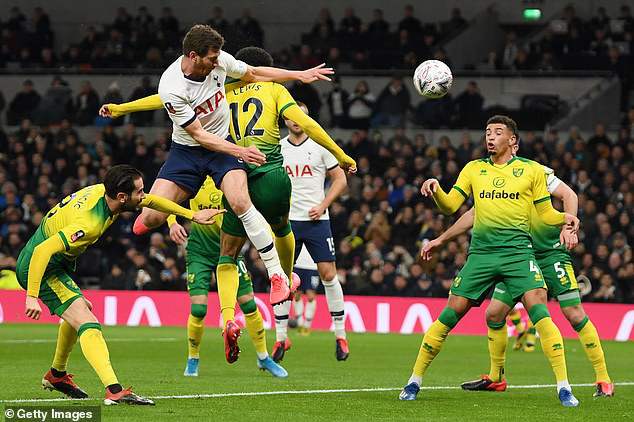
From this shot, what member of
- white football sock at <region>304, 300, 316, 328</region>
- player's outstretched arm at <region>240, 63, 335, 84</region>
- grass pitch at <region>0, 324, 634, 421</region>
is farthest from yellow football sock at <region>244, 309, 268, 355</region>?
white football sock at <region>304, 300, 316, 328</region>

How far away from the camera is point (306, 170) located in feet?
47.8

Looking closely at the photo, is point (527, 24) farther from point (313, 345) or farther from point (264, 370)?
point (264, 370)

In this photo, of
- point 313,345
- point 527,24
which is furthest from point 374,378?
point 527,24

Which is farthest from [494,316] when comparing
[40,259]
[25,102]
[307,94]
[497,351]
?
[25,102]

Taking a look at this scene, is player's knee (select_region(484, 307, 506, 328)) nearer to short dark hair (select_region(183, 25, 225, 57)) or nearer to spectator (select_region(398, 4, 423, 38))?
short dark hair (select_region(183, 25, 225, 57))

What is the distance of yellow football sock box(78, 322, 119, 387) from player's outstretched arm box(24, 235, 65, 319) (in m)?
0.42

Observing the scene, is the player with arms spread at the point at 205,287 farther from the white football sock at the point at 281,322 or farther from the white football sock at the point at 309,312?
the white football sock at the point at 309,312

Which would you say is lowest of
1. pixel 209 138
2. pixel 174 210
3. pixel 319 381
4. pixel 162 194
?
pixel 319 381

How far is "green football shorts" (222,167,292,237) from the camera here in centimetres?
1082

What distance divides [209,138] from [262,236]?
1056mm

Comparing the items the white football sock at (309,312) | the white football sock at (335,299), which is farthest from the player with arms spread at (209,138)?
the white football sock at (309,312)

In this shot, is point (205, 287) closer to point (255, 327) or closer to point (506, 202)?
point (255, 327)

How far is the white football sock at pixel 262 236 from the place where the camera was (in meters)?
10.4

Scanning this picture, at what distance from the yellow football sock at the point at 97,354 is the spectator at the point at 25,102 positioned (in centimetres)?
1978
